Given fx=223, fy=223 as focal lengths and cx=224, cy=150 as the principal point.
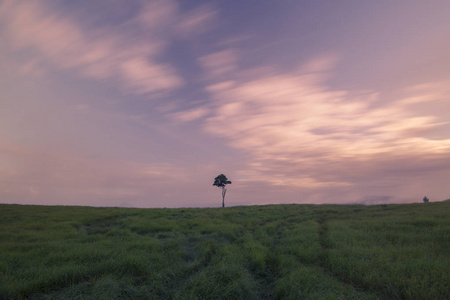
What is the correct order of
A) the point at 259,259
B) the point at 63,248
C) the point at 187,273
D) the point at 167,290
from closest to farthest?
the point at 167,290
the point at 187,273
the point at 259,259
the point at 63,248

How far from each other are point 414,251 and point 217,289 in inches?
296

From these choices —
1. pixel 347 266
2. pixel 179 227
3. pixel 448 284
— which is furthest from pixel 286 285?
pixel 179 227

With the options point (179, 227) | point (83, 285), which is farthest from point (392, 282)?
point (179, 227)

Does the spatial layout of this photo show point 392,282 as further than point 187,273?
No

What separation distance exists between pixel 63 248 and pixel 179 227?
21.7 feet

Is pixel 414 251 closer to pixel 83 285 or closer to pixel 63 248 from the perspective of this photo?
pixel 83 285

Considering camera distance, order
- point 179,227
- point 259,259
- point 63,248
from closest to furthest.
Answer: point 259,259
point 63,248
point 179,227

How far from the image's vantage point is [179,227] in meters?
14.5

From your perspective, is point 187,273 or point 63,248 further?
point 63,248

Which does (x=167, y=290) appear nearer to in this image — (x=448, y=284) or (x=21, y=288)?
(x=21, y=288)

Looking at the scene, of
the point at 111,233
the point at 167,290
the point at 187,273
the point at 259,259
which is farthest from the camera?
→ the point at 111,233

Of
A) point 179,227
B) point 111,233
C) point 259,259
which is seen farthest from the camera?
point 179,227

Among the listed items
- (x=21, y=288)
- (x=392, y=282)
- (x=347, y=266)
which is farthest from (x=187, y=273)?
(x=392, y=282)

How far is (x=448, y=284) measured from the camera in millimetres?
5758
